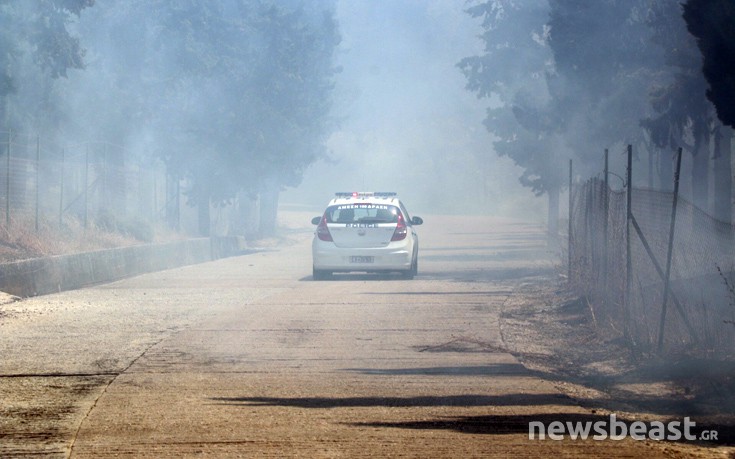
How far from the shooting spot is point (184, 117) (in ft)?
135

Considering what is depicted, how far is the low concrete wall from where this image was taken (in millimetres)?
19156

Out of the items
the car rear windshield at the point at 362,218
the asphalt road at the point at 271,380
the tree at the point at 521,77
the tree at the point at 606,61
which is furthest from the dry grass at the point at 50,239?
the tree at the point at 521,77

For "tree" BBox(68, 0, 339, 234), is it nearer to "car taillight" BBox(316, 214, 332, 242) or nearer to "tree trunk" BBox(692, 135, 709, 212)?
"tree trunk" BBox(692, 135, 709, 212)

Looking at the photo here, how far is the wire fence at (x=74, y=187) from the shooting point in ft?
85.7

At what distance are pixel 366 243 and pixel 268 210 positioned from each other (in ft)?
110

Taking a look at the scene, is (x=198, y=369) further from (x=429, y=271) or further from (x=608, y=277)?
(x=429, y=271)

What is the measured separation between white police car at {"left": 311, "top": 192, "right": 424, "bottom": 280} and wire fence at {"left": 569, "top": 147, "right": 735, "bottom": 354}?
6.11 meters

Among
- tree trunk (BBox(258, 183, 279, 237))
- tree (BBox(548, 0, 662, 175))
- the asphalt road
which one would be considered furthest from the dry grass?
tree trunk (BBox(258, 183, 279, 237))

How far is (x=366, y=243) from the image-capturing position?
23.0m

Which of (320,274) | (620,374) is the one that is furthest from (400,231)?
(620,374)

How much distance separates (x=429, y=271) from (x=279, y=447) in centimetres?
1901

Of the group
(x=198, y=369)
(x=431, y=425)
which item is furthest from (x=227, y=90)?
(x=431, y=425)

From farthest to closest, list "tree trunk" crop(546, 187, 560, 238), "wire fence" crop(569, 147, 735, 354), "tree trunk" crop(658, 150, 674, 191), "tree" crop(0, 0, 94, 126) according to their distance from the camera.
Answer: "tree trunk" crop(546, 187, 560, 238), "tree trunk" crop(658, 150, 674, 191), "tree" crop(0, 0, 94, 126), "wire fence" crop(569, 147, 735, 354)

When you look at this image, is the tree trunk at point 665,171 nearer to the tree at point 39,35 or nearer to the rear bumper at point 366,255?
the rear bumper at point 366,255
